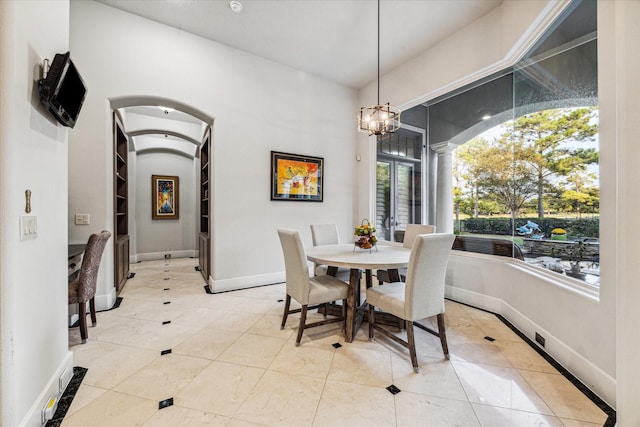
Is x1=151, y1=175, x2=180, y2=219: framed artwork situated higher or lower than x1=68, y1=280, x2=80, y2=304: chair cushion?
higher

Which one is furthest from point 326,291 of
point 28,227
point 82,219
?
point 82,219

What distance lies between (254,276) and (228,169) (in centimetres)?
165

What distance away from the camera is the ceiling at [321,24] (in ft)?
9.78

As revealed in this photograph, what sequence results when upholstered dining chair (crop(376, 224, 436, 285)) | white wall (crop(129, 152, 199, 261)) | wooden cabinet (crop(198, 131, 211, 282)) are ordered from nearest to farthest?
upholstered dining chair (crop(376, 224, 436, 285)) → wooden cabinet (crop(198, 131, 211, 282)) → white wall (crop(129, 152, 199, 261))

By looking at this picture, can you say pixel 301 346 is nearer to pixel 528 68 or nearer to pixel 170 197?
pixel 528 68

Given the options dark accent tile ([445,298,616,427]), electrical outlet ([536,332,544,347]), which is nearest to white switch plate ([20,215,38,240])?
dark accent tile ([445,298,616,427])

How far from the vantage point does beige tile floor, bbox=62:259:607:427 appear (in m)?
1.52

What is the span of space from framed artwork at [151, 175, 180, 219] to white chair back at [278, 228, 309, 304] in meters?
5.22

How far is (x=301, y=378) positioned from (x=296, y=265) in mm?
866

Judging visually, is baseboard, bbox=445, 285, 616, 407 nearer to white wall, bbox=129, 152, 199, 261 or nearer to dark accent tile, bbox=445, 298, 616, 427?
dark accent tile, bbox=445, 298, 616, 427

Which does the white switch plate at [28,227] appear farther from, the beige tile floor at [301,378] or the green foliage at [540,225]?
the green foliage at [540,225]

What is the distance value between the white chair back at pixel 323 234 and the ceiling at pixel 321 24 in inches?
102

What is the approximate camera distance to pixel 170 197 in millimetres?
6465

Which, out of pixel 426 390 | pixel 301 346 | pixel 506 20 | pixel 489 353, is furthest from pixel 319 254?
pixel 506 20
